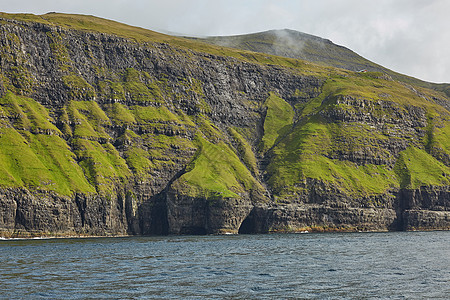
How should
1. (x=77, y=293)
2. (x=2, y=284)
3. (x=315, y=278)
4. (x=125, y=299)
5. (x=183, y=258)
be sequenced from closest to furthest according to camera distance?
(x=125, y=299) → (x=77, y=293) → (x=2, y=284) → (x=315, y=278) → (x=183, y=258)

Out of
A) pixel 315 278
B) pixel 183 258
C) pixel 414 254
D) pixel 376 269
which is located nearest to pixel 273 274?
pixel 315 278

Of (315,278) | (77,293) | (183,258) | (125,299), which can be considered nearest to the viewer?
(125,299)

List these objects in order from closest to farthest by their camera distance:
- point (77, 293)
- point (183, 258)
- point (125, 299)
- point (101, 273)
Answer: point (125, 299) → point (77, 293) → point (101, 273) → point (183, 258)

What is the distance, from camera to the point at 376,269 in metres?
82.4

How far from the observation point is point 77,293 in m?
61.2

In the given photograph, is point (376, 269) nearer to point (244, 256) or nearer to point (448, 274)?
point (448, 274)

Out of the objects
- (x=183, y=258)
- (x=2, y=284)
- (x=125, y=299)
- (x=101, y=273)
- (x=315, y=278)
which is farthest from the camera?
(x=183, y=258)

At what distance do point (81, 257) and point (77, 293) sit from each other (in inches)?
1927

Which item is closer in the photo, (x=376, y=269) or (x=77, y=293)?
(x=77, y=293)

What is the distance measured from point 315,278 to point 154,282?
21.9 m

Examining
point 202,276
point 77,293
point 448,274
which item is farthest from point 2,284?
point 448,274

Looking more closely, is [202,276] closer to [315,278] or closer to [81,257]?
[315,278]

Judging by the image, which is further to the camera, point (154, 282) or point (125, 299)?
point (154, 282)

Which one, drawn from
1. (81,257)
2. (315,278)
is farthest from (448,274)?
(81,257)
